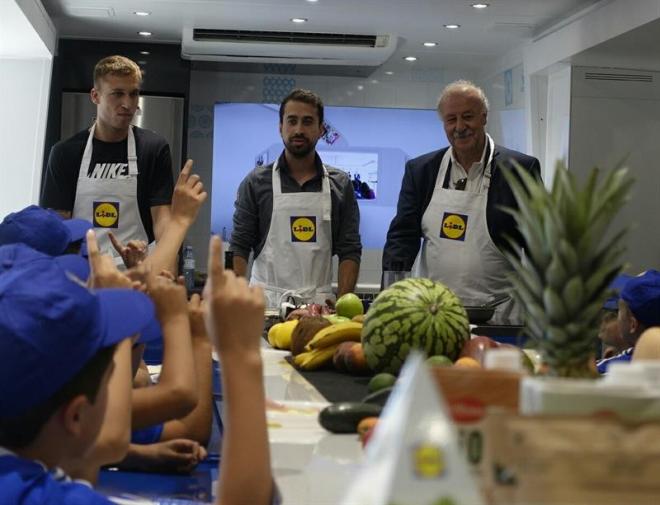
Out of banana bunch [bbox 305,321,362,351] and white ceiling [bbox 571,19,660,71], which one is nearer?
banana bunch [bbox 305,321,362,351]

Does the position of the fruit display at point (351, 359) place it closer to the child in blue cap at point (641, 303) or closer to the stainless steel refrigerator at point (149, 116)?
the child in blue cap at point (641, 303)

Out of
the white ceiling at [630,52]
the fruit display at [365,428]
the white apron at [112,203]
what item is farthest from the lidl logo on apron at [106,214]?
the white ceiling at [630,52]

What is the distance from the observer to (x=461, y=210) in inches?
161

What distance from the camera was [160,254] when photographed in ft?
10.0

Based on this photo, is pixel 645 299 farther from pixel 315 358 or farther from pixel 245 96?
pixel 245 96

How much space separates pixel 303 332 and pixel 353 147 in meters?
5.99

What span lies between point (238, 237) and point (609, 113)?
10.8ft

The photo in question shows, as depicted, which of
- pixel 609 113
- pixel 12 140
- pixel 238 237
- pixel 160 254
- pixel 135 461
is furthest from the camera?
pixel 12 140

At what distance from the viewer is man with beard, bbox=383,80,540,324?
13.4ft

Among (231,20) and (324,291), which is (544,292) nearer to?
(324,291)

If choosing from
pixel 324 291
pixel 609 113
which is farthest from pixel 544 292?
pixel 609 113

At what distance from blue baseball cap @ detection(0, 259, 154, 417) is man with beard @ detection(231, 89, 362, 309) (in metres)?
3.16

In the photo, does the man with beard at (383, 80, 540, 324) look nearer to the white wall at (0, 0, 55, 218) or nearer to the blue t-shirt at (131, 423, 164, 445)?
the blue t-shirt at (131, 423, 164, 445)

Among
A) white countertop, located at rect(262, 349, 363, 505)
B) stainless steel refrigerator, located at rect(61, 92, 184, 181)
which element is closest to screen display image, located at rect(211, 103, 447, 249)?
stainless steel refrigerator, located at rect(61, 92, 184, 181)
